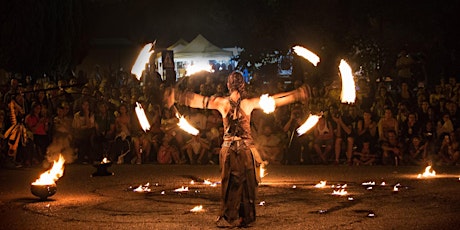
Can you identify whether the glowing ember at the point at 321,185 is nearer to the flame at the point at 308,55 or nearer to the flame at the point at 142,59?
the flame at the point at 308,55

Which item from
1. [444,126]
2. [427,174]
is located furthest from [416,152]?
[427,174]

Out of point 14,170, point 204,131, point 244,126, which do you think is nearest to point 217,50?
point 204,131

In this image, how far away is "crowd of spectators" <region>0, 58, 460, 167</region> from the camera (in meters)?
17.5

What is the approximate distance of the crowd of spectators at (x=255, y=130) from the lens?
1750cm

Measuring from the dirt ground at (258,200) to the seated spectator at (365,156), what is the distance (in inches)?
38.2

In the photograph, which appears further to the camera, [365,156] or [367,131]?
[367,131]

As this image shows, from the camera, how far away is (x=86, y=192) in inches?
506

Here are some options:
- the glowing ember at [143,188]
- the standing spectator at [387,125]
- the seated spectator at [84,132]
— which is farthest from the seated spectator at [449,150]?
the seated spectator at [84,132]

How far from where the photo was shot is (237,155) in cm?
948

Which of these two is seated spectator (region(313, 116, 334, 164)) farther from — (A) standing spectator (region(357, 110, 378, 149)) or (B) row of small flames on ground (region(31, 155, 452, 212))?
(B) row of small flames on ground (region(31, 155, 452, 212))

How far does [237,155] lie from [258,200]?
7.02 ft

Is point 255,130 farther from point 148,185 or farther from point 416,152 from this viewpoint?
point 148,185

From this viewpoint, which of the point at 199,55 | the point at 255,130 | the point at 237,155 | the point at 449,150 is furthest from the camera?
the point at 199,55

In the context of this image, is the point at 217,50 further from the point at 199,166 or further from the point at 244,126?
the point at 244,126
